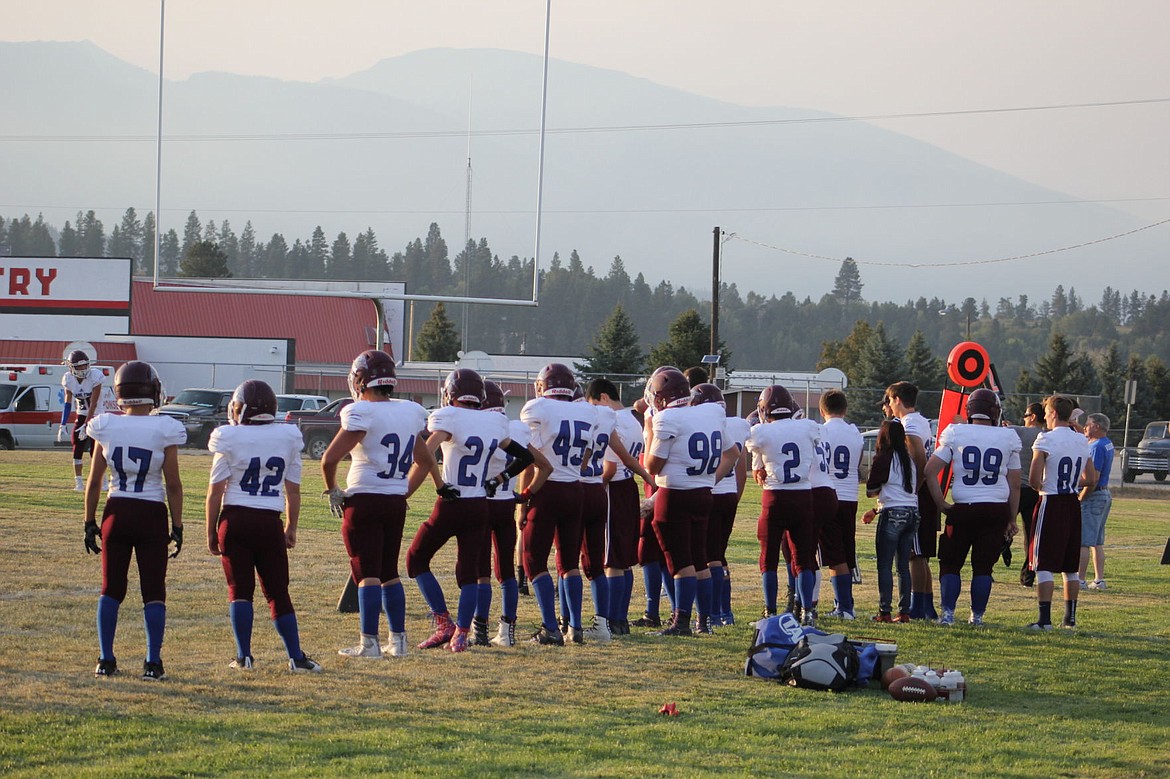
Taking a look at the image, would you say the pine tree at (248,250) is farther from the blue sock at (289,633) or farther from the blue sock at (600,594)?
the blue sock at (289,633)

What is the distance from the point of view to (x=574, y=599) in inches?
363

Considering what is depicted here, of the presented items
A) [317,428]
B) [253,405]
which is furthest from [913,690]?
[317,428]

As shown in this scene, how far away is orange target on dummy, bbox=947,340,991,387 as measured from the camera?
1329 cm

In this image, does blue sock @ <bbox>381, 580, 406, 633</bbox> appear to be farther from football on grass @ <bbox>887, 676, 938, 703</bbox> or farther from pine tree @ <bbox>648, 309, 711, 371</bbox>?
pine tree @ <bbox>648, 309, 711, 371</bbox>

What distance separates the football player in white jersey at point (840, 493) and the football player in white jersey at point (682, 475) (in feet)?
4.22

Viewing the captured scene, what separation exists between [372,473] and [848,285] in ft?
609

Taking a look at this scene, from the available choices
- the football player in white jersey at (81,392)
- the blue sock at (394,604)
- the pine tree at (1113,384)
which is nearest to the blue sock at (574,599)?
the blue sock at (394,604)

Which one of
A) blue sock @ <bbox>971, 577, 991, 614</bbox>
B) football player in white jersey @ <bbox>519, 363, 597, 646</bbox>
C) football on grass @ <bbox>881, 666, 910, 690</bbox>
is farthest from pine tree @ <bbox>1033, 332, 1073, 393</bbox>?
football on grass @ <bbox>881, 666, 910, 690</bbox>

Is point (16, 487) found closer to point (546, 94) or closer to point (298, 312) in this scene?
point (546, 94)

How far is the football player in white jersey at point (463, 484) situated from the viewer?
8.54 metres

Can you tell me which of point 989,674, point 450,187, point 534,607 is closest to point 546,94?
point 450,187

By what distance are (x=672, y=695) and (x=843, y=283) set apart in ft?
609

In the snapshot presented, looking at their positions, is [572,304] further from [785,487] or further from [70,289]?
[785,487]

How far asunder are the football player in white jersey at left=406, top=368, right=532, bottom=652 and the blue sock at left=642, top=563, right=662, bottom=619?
6.38ft
